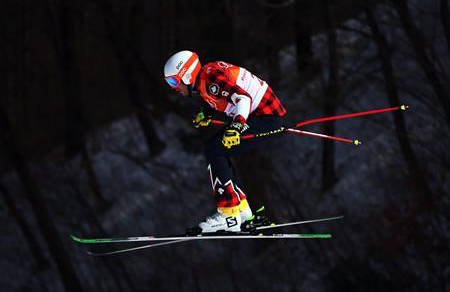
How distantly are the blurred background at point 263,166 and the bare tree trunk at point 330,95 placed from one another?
1.6 inches

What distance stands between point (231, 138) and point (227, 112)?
53 centimetres

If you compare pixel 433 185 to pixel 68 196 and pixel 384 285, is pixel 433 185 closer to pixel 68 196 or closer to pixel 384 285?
pixel 384 285

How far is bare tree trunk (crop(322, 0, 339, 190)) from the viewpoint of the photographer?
1580 cm

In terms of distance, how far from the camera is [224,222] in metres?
7.24

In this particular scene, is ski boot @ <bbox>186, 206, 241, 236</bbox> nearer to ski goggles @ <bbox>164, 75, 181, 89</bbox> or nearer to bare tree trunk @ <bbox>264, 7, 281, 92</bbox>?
ski goggles @ <bbox>164, 75, 181, 89</bbox>

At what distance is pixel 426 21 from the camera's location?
19.5 metres

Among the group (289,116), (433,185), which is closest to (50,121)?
(289,116)

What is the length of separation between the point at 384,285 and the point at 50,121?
58.0 ft

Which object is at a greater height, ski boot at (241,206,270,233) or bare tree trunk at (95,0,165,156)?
bare tree trunk at (95,0,165,156)

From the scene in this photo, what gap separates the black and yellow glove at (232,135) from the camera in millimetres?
6410

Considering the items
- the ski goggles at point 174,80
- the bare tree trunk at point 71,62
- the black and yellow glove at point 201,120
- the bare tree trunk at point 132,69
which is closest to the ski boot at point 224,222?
the black and yellow glove at point 201,120

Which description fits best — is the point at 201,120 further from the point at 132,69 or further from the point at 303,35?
the point at 132,69

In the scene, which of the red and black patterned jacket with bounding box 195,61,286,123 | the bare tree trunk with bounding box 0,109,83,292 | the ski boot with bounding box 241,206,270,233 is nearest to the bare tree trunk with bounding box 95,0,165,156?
the bare tree trunk with bounding box 0,109,83,292

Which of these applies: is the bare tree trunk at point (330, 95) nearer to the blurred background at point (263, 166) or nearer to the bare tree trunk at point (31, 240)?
the blurred background at point (263, 166)
